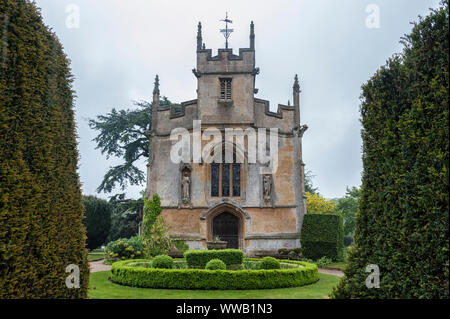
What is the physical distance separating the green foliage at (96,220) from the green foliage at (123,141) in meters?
6.17

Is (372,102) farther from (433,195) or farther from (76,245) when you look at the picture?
(76,245)

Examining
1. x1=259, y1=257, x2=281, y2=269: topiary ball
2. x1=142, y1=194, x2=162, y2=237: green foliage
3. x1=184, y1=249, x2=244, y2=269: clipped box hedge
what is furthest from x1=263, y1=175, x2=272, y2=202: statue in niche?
x1=259, y1=257, x2=281, y2=269: topiary ball

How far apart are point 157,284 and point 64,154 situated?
6407 millimetres

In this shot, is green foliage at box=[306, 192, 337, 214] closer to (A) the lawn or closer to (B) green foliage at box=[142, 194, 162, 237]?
(B) green foliage at box=[142, 194, 162, 237]

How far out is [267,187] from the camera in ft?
69.1

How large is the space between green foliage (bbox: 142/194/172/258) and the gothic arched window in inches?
162

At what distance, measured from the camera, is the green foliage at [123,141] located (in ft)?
102

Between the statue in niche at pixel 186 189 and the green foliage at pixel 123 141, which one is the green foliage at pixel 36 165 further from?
the green foliage at pixel 123 141

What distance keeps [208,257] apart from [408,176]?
30.4 ft

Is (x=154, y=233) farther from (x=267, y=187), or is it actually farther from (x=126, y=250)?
(x=267, y=187)

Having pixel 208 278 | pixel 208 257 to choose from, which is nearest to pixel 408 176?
pixel 208 278

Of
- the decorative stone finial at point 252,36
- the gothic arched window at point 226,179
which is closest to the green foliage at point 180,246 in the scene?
the gothic arched window at point 226,179

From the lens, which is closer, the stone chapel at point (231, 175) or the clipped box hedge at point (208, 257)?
the clipped box hedge at point (208, 257)
